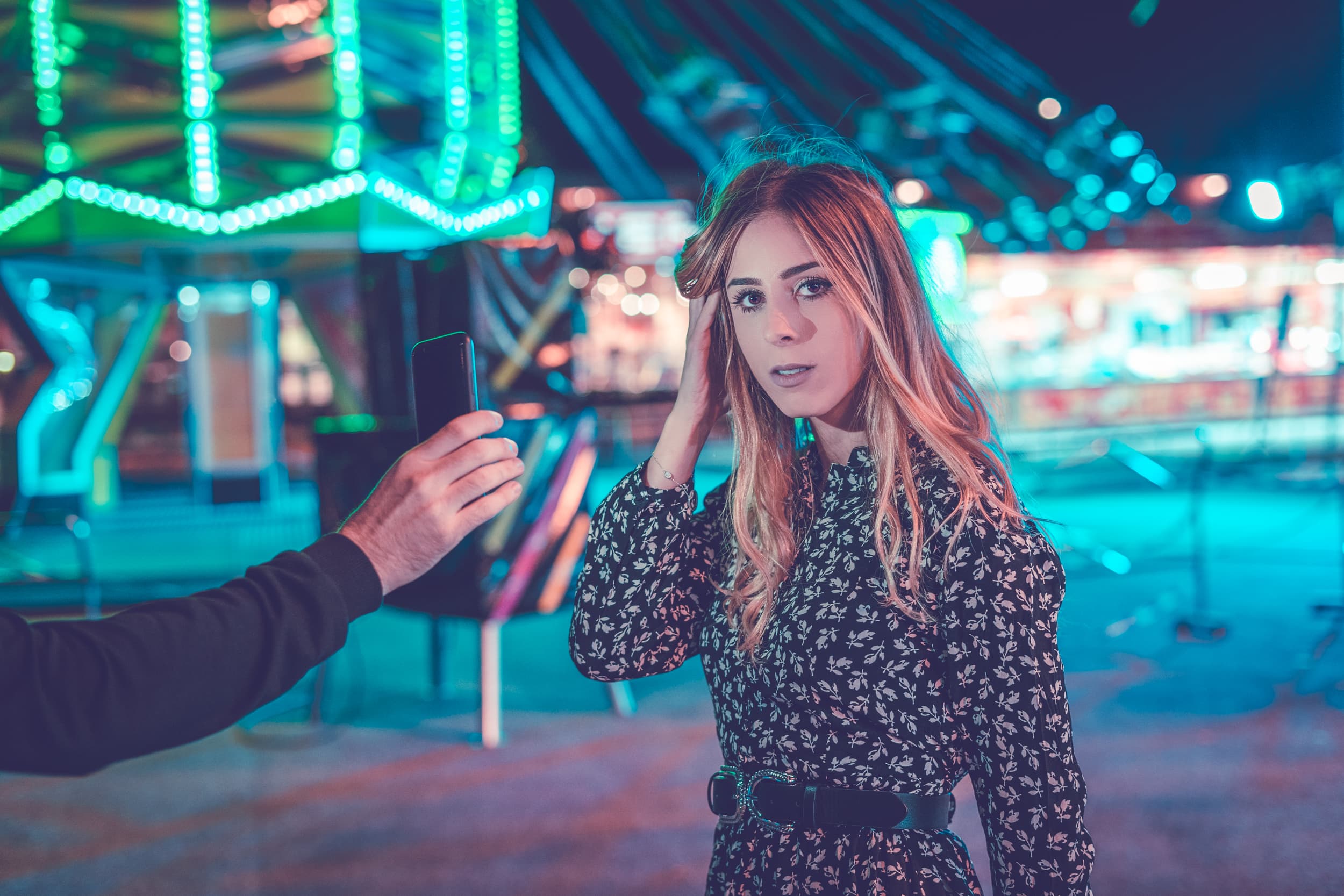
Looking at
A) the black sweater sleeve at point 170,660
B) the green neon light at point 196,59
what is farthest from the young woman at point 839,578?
the green neon light at point 196,59

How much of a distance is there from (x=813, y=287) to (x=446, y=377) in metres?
0.58

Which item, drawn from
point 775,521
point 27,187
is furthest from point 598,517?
point 27,187

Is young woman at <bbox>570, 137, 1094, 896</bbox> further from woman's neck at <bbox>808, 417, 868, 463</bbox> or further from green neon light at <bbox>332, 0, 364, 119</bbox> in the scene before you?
green neon light at <bbox>332, 0, 364, 119</bbox>

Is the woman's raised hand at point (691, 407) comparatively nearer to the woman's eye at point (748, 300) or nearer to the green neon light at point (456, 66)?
the woman's eye at point (748, 300)

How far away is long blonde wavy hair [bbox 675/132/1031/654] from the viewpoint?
1.24m

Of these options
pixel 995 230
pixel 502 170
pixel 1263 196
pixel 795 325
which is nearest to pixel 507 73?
pixel 502 170

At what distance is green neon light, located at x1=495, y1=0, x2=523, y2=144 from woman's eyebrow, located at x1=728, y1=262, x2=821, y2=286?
16.9 feet

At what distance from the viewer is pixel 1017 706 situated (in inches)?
43.4

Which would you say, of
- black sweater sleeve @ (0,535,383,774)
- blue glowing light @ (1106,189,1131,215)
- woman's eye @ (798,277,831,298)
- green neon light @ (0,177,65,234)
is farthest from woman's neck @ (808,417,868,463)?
blue glowing light @ (1106,189,1131,215)

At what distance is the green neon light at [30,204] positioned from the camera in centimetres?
560

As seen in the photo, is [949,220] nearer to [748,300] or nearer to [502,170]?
[502,170]

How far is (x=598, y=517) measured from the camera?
1508 mm

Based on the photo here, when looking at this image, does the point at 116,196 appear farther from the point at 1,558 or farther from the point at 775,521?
the point at 775,521

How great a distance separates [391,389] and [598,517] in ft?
8.23
